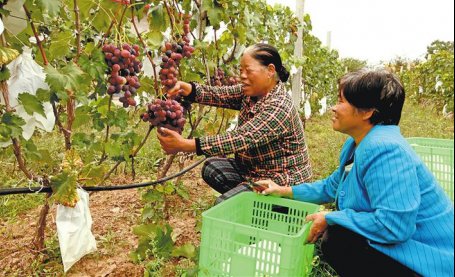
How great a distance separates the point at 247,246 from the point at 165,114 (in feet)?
2.41

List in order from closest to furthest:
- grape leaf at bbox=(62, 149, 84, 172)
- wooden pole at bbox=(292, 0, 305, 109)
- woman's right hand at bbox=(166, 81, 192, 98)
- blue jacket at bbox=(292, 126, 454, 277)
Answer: blue jacket at bbox=(292, 126, 454, 277), grape leaf at bbox=(62, 149, 84, 172), woman's right hand at bbox=(166, 81, 192, 98), wooden pole at bbox=(292, 0, 305, 109)

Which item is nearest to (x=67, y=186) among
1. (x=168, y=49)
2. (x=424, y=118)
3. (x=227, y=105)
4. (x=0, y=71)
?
(x=0, y=71)

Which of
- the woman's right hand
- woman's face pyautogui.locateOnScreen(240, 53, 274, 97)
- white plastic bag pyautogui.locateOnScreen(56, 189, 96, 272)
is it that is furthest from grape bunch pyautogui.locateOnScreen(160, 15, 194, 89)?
white plastic bag pyautogui.locateOnScreen(56, 189, 96, 272)

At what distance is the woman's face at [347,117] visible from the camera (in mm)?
1832

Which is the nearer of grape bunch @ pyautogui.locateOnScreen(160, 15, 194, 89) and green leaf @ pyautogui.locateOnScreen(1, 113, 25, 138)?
green leaf @ pyautogui.locateOnScreen(1, 113, 25, 138)

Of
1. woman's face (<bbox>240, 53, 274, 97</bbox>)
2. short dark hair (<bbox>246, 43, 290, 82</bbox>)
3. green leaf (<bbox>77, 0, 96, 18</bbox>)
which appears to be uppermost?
green leaf (<bbox>77, 0, 96, 18</bbox>)

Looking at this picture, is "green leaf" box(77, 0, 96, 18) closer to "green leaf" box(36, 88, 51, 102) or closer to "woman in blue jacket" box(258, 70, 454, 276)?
"green leaf" box(36, 88, 51, 102)

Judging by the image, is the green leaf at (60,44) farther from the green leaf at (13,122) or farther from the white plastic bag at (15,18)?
the green leaf at (13,122)

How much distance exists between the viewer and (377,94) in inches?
69.7

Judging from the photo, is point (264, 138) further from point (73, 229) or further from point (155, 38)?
point (73, 229)

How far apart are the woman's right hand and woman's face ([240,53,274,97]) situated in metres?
0.33

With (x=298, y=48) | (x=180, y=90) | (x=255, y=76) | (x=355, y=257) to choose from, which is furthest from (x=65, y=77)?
(x=298, y=48)

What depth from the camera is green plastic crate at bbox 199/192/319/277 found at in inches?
67.1

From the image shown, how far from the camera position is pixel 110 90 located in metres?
2.01
